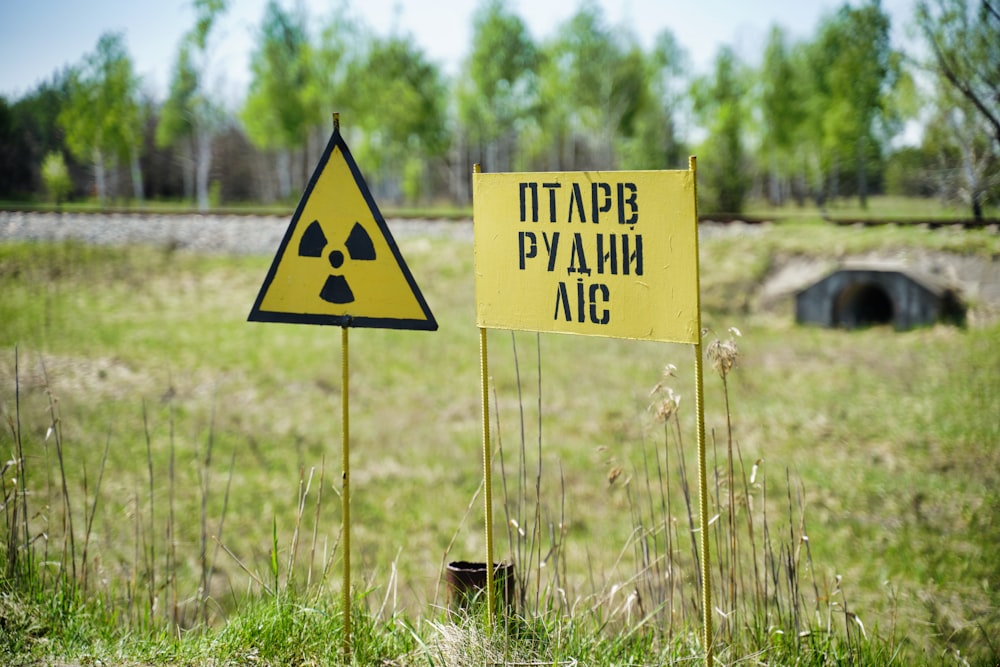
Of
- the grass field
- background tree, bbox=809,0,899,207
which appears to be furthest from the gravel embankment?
background tree, bbox=809,0,899,207

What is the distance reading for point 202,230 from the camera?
2009cm

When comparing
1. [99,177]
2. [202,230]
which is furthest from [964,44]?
[99,177]

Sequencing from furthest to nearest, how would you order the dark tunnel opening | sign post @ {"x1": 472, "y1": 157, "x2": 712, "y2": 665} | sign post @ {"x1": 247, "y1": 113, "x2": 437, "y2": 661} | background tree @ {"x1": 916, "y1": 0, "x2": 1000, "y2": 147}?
1. the dark tunnel opening
2. background tree @ {"x1": 916, "y1": 0, "x2": 1000, "y2": 147}
3. sign post @ {"x1": 247, "y1": 113, "x2": 437, "y2": 661}
4. sign post @ {"x1": 472, "y1": 157, "x2": 712, "y2": 665}

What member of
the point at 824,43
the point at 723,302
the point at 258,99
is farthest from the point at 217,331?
the point at 824,43

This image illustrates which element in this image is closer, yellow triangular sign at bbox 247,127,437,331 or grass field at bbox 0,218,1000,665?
yellow triangular sign at bbox 247,127,437,331

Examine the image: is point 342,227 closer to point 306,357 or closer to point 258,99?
point 306,357

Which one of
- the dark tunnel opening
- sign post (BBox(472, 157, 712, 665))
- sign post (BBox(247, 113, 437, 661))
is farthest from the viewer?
the dark tunnel opening

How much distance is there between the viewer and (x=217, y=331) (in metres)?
15.3

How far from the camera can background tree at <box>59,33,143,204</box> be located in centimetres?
2136

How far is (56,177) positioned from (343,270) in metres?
18.0

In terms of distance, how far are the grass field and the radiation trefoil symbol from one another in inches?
31.3

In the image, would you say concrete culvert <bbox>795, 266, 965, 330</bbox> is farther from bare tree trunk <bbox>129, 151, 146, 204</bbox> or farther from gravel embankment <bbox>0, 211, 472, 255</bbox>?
bare tree trunk <bbox>129, 151, 146, 204</bbox>

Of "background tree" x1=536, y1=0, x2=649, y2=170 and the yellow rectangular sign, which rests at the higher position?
"background tree" x1=536, y1=0, x2=649, y2=170

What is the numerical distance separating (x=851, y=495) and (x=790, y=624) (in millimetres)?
4775
